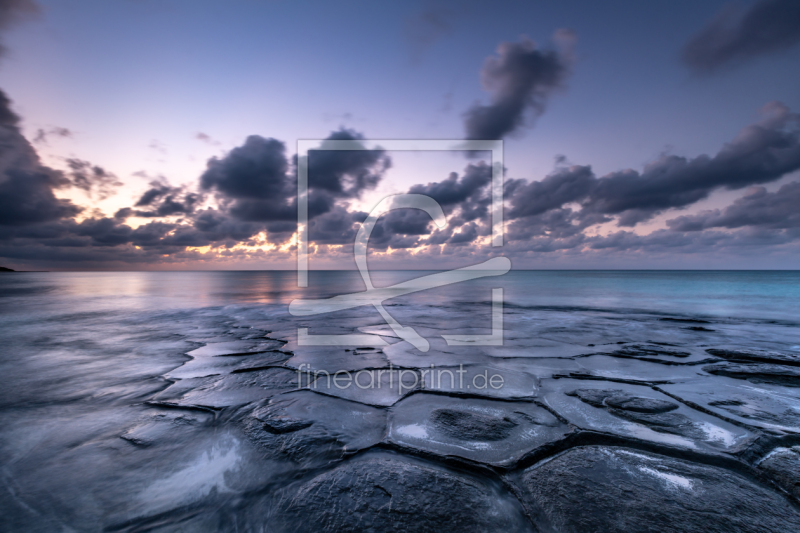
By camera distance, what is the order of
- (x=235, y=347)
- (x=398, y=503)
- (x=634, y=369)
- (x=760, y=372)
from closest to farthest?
(x=398, y=503), (x=760, y=372), (x=634, y=369), (x=235, y=347)

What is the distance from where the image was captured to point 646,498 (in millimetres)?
1587

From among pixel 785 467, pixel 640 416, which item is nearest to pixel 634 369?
pixel 640 416

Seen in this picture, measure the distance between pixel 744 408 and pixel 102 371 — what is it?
6321mm

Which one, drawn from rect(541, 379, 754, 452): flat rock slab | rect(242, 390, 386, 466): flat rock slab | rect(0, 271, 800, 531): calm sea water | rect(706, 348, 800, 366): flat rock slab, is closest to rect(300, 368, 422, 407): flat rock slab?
rect(242, 390, 386, 466): flat rock slab

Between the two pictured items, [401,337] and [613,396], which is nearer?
[613,396]

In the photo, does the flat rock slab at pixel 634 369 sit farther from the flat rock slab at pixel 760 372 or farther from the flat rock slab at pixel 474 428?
the flat rock slab at pixel 474 428

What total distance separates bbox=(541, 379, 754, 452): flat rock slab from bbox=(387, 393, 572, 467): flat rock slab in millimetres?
290

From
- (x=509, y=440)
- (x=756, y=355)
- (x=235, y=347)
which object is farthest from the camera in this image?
(x=235, y=347)

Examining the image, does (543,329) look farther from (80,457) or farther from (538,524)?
(80,457)

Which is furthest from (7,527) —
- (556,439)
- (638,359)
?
(638,359)

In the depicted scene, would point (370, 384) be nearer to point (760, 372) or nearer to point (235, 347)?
point (235, 347)

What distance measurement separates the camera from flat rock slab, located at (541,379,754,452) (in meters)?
2.14

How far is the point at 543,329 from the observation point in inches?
264

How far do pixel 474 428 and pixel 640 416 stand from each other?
1.30 m
